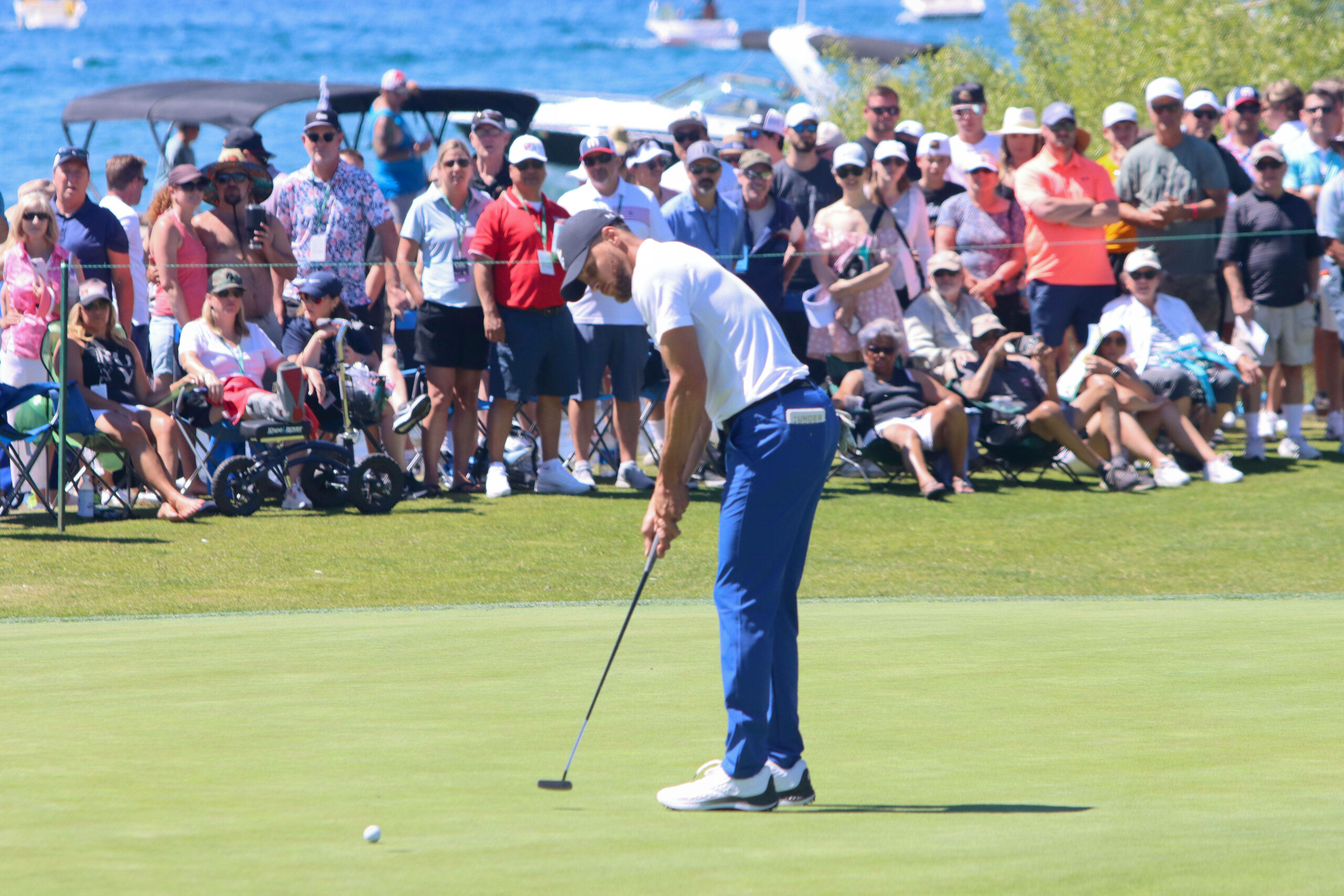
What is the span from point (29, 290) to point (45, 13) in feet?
366

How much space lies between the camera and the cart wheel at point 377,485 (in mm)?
10648

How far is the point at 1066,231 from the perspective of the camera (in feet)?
40.4

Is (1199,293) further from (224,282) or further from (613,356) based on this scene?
(224,282)

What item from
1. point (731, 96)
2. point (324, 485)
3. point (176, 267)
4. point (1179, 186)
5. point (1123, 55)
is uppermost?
point (1123, 55)

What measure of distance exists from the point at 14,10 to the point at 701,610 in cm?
12109

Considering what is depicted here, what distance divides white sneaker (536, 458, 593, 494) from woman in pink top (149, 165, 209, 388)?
259 centimetres

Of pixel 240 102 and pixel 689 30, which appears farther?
pixel 689 30

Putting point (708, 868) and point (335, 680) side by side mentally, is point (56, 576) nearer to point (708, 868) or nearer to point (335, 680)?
point (335, 680)

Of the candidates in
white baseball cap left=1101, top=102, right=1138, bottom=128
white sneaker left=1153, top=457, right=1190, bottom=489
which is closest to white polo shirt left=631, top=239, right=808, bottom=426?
white sneaker left=1153, top=457, right=1190, bottom=489

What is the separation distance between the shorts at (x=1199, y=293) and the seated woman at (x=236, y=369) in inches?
262

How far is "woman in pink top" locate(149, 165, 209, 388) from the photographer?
442 inches

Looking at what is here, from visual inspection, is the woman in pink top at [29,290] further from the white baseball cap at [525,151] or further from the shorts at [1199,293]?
the shorts at [1199,293]

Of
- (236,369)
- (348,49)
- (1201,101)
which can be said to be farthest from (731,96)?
(348,49)

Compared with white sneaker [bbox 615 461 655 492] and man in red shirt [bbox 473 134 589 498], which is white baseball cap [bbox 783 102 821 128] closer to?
man in red shirt [bbox 473 134 589 498]
